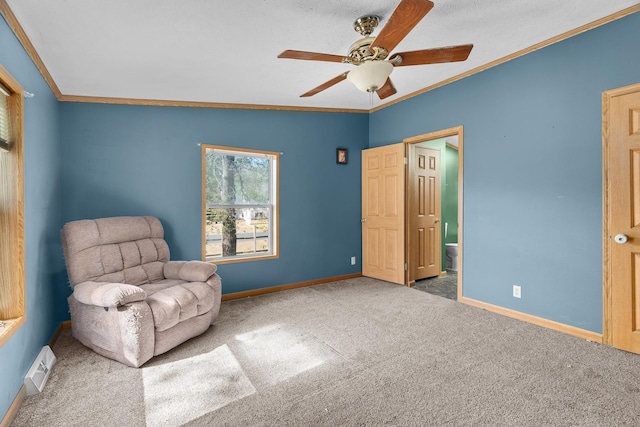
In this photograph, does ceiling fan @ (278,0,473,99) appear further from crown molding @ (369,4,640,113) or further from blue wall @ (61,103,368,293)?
blue wall @ (61,103,368,293)

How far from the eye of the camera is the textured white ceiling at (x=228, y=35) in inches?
79.2

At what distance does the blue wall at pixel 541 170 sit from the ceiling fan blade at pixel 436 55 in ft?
4.42

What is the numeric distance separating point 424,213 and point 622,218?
2390mm

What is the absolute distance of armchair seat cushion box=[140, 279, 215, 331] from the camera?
7.48 feet

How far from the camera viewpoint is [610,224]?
2484mm

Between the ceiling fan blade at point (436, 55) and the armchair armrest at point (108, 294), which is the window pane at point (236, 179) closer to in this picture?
the armchair armrest at point (108, 294)

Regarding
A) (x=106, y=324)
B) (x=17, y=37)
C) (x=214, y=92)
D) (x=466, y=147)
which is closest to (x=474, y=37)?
(x=466, y=147)

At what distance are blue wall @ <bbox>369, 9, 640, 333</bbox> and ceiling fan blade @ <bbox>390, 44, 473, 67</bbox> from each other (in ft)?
4.42

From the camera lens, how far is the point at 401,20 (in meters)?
1.68

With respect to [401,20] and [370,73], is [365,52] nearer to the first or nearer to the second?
[370,73]

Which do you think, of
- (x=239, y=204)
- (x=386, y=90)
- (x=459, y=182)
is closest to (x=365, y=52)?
(x=386, y=90)

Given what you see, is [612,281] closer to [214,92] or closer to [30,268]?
[214,92]

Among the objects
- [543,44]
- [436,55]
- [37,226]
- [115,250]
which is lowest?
[115,250]

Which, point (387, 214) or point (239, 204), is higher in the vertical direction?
point (239, 204)
